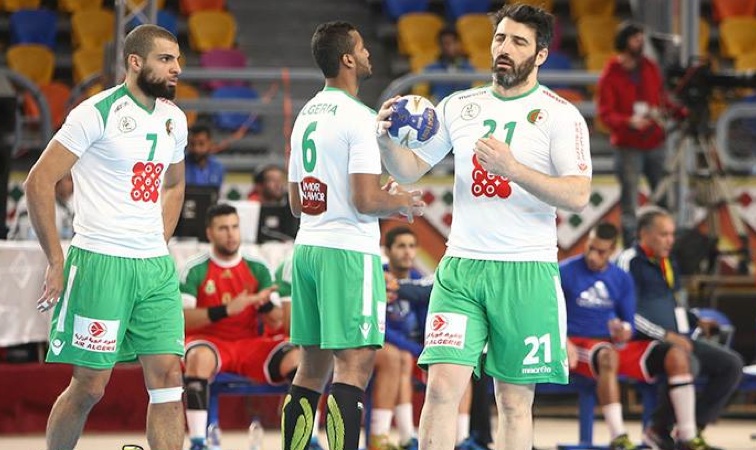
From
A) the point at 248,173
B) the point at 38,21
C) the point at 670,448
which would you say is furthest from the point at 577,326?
the point at 38,21

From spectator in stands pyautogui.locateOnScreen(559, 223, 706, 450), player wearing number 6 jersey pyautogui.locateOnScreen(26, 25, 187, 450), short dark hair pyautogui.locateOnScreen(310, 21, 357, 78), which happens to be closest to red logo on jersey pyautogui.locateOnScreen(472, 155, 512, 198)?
short dark hair pyautogui.locateOnScreen(310, 21, 357, 78)

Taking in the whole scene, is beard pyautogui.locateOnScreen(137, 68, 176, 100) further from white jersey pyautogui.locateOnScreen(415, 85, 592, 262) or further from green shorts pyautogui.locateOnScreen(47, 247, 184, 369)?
white jersey pyautogui.locateOnScreen(415, 85, 592, 262)

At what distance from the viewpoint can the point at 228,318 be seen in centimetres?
922

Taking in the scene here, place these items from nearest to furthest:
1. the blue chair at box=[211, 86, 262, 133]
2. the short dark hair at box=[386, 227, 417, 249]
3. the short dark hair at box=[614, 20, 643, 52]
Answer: the short dark hair at box=[386, 227, 417, 249] < the short dark hair at box=[614, 20, 643, 52] < the blue chair at box=[211, 86, 262, 133]

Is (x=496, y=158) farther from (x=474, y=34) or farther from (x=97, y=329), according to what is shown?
(x=474, y=34)

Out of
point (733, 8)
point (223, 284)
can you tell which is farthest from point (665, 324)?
point (733, 8)

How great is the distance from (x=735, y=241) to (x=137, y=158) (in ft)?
25.8

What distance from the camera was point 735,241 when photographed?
1319 cm

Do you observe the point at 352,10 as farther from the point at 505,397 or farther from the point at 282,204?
the point at 505,397

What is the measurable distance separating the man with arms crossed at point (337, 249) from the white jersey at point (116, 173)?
0.71 m

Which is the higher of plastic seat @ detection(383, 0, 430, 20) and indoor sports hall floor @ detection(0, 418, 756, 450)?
plastic seat @ detection(383, 0, 430, 20)

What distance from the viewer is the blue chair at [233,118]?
1598 cm

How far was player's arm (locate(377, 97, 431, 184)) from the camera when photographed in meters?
5.84

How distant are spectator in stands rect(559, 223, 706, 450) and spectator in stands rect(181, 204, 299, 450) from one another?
188 centimetres
